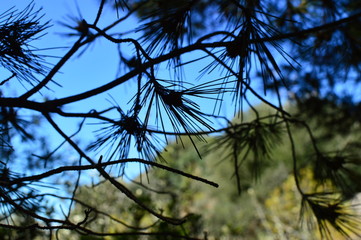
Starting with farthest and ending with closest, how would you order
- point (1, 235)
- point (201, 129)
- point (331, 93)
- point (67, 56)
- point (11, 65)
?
point (331, 93)
point (1, 235)
point (67, 56)
point (11, 65)
point (201, 129)

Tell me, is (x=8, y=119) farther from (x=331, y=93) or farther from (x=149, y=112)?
(x=331, y=93)

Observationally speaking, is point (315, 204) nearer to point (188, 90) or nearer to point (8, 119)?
point (188, 90)

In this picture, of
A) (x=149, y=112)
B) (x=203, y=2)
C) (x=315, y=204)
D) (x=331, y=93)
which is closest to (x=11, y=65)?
(x=149, y=112)

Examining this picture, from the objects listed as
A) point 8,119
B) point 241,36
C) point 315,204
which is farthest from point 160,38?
Answer: point 315,204

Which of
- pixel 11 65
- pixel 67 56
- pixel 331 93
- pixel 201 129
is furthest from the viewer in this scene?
pixel 331 93

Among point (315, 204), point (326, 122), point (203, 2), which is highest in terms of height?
point (203, 2)

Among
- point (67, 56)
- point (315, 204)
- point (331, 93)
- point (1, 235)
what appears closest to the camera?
point (67, 56)

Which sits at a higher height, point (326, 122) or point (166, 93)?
point (326, 122)

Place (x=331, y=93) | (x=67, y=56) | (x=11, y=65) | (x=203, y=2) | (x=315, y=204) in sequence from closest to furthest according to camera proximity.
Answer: (x=11, y=65)
(x=67, y=56)
(x=315, y=204)
(x=203, y=2)
(x=331, y=93)

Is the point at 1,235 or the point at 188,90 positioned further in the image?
the point at 1,235
